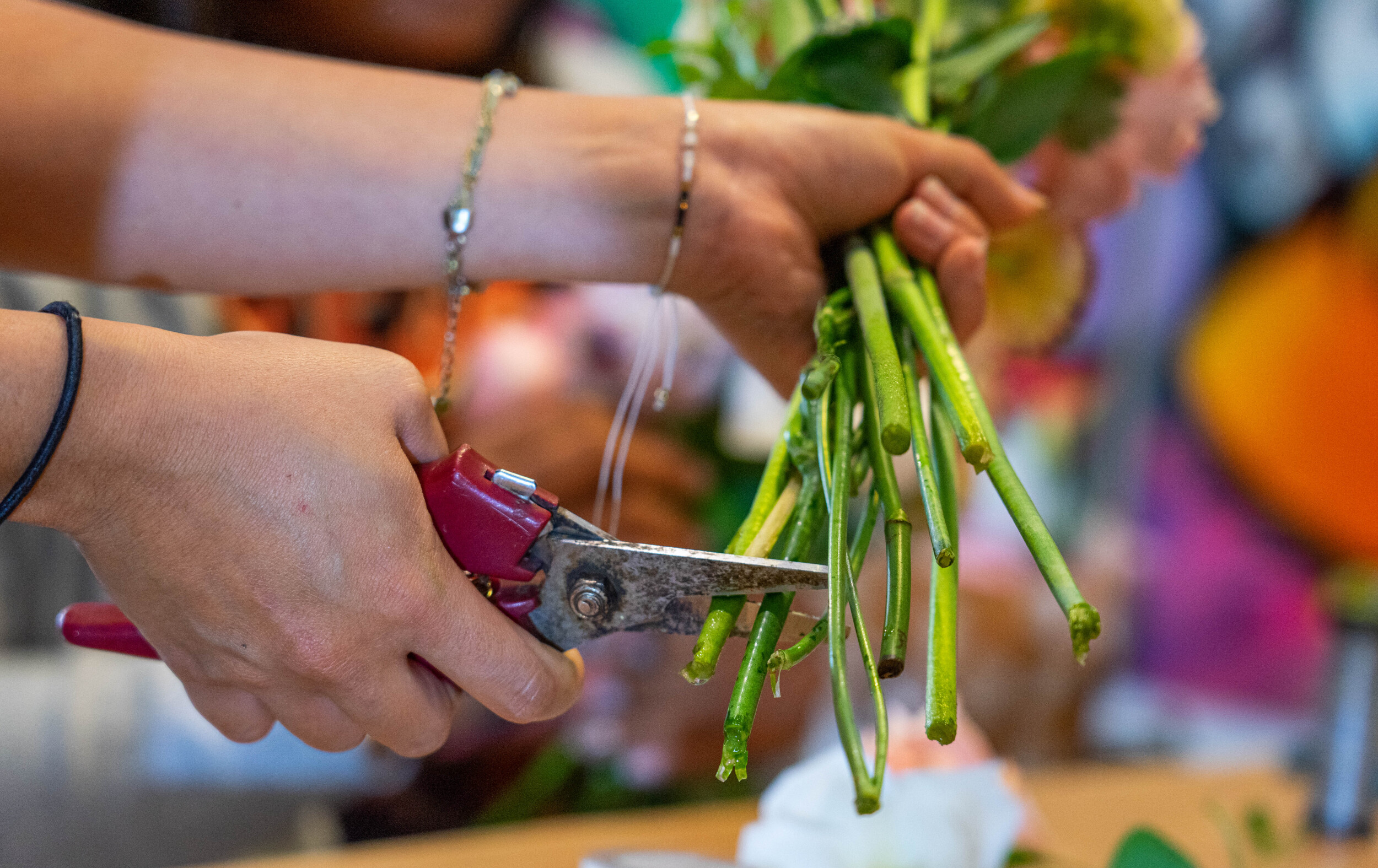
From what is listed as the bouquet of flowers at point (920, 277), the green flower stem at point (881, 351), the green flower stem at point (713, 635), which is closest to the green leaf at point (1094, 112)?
the bouquet of flowers at point (920, 277)

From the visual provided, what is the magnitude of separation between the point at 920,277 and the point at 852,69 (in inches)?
5.3

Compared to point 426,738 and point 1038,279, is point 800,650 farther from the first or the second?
point 1038,279

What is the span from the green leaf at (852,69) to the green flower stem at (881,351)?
4.5 inches

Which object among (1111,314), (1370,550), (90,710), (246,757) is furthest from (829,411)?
(1370,550)

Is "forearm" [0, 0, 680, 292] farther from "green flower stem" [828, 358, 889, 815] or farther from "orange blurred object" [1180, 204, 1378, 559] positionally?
"orange blurred object" [1180, 204, 1378, 559]

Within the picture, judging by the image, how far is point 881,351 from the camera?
0.32 m

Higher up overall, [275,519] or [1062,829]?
[275,519]

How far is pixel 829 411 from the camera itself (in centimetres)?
35

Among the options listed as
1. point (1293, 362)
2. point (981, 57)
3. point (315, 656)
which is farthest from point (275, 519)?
point (1293, 362)

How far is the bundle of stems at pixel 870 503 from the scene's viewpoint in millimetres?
253

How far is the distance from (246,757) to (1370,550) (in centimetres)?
184

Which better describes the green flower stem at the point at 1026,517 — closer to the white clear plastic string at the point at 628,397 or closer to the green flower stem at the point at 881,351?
the green flower stem at the point at 881,351

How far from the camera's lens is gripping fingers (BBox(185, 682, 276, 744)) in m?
0.34

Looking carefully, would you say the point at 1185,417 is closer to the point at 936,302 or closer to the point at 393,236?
the point at 936,302
